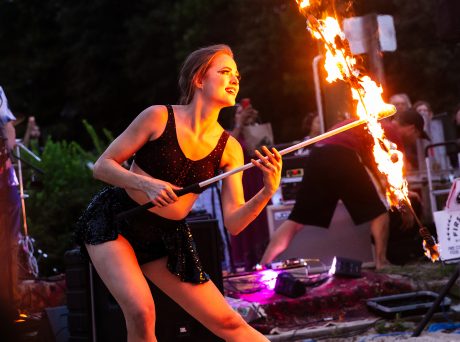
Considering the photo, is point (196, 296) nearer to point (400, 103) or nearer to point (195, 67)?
point (195, 67)

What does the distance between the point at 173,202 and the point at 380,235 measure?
13.5ft

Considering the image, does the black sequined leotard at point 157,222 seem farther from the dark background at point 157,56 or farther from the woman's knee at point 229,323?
the dark background at point 157,56

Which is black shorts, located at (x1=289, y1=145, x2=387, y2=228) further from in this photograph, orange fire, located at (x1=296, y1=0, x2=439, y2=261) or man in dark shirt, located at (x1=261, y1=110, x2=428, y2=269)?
orange fire, located at (x1=296, y1=0, x2=439, y2=261)

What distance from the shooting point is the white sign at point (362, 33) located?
27.8 ft

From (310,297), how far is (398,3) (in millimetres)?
13446

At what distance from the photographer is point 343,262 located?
711 centimetres

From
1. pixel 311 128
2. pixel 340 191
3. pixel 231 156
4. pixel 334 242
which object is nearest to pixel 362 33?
pixel 311 128

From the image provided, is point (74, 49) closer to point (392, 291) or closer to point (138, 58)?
point (138, 58)

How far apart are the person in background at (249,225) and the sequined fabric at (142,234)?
14.0 feet

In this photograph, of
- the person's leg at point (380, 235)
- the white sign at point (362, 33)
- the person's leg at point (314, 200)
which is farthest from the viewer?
the white sign at point (362, 33)

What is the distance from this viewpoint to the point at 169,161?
13.6 feet

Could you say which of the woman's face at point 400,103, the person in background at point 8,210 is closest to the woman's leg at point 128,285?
the person in background at point 8,210

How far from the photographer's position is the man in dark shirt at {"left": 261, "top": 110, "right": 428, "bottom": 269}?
750 centimetres

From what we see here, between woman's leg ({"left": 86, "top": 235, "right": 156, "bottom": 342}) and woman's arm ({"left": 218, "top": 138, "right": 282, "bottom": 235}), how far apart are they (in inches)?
21.6
